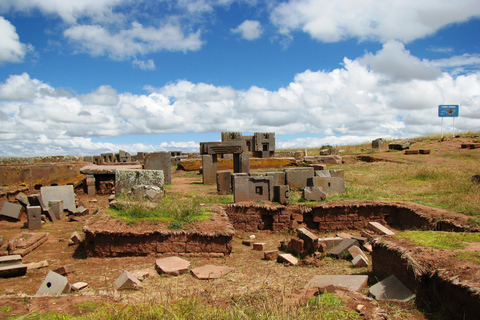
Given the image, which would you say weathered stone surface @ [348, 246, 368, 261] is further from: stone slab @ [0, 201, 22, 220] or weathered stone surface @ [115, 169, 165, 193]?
stone slab @ [0, 201, 22, 220]

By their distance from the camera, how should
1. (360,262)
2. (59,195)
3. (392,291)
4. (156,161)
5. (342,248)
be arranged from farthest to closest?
(156,161), (59,195), (342,248), (360,262), (392,291)

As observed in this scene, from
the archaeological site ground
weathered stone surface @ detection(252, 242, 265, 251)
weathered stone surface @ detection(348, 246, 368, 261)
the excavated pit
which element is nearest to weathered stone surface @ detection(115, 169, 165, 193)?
the archaeological site ground

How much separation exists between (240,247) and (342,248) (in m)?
2.40

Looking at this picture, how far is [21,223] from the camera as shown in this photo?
9.01 metres

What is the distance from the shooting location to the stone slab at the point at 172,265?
5.97 meters

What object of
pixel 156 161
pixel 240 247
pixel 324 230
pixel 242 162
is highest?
pixel 156 161

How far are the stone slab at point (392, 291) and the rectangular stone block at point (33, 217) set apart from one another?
25.8ft

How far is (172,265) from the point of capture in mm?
6254

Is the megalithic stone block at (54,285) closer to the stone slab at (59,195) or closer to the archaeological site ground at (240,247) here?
the archaeological site ground at (240,247)

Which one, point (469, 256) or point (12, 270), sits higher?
point (469, 256)

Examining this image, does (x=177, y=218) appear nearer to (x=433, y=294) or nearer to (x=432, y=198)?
(x=433, y=294)

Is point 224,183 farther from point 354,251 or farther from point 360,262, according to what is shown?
point 360,262

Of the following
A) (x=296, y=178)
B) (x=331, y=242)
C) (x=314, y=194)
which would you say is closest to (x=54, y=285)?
(x=331, y=242)

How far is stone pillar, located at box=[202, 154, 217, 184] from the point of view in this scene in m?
15.7
